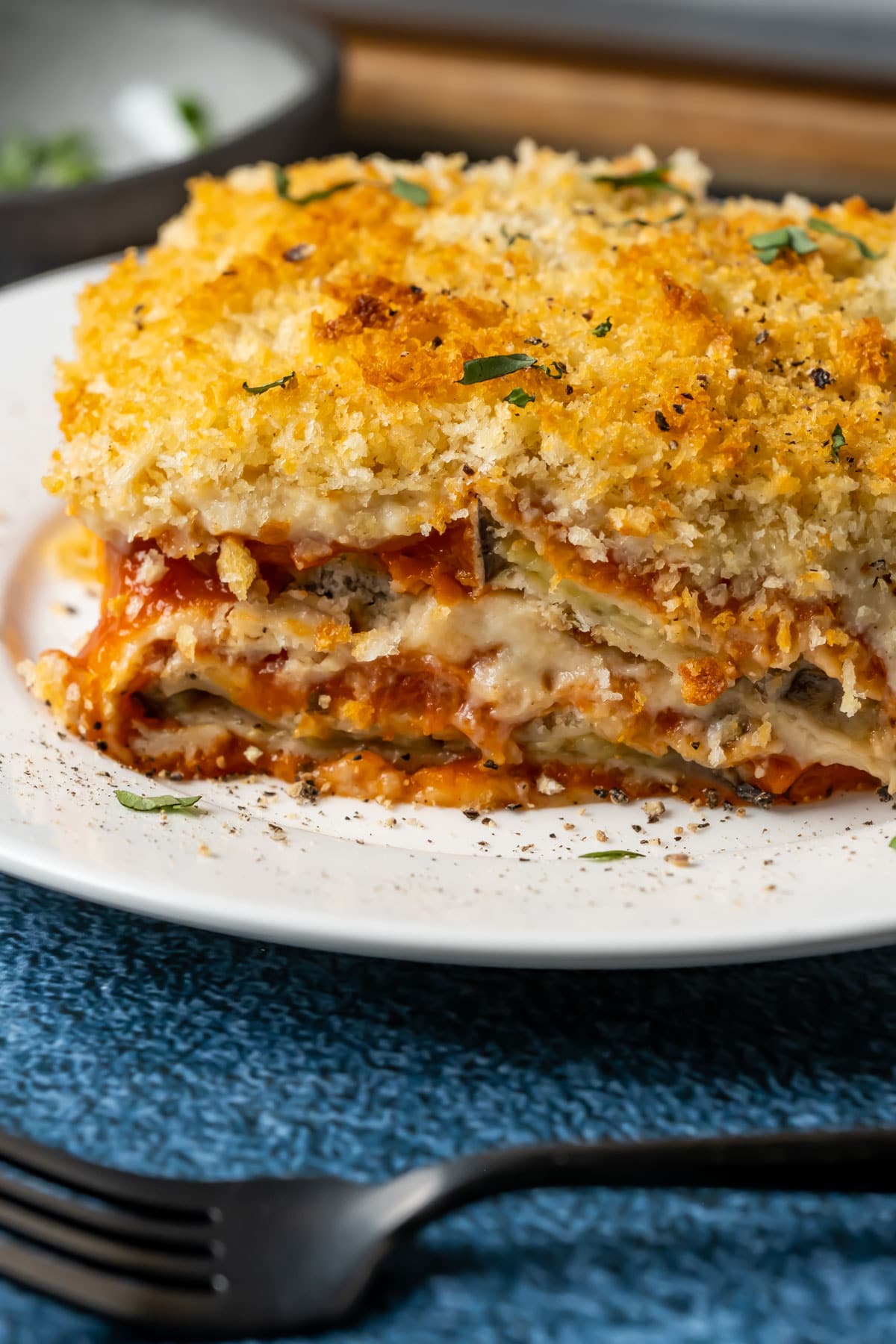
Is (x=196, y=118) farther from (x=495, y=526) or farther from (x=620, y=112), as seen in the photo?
(x=495, y=526)

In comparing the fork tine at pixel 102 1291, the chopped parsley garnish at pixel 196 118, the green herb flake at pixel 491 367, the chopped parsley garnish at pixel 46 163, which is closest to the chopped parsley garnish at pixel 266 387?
the green herb flake at pixel 491 367

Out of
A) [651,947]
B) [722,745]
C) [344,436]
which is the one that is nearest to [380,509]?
[344,436]

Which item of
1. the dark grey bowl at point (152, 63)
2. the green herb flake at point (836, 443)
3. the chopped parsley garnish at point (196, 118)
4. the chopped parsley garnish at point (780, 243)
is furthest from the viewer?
the chopped parsley garnish at point (196, 118)

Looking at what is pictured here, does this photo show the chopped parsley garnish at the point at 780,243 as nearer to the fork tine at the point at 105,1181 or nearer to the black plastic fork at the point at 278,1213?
the black plastic fork at the point at 278,1213

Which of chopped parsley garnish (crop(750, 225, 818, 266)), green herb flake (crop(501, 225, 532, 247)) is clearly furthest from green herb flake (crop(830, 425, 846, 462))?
green herb flake (crop(501, 225, 532, 247))

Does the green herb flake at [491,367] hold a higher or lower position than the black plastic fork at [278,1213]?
higher

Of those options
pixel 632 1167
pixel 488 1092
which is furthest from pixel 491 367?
pixel 632 1167

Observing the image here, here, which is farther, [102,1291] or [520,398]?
[520,398]
